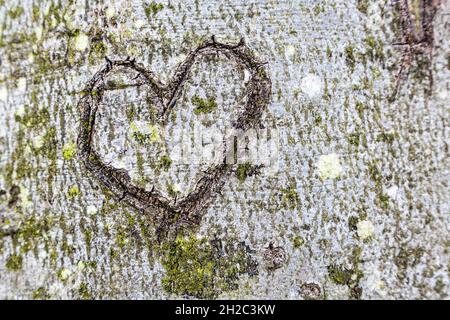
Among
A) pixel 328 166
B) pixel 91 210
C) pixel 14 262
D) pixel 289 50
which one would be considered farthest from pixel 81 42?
pixel 328 166

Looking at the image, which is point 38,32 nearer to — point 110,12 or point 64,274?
point 110,12

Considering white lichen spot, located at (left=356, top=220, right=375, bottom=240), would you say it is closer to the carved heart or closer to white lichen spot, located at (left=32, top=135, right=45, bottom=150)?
the carved heart

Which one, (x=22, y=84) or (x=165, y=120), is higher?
(x=22, y=84)

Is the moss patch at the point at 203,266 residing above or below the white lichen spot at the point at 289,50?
below

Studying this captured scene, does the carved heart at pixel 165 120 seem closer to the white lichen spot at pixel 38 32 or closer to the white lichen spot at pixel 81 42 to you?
the white lichen spot at pixel 81 42

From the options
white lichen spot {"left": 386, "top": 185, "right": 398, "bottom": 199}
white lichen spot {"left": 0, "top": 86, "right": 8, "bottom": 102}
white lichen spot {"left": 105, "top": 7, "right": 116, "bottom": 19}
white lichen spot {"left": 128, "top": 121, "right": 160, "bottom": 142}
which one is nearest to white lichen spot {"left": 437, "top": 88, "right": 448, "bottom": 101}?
white lichen spot {"left": 386, "top": 185, "right": 398, "bottom": 199}

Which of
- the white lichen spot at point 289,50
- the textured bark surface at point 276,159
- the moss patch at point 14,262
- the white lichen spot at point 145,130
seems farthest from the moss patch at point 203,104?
the moss patch at point 14,262

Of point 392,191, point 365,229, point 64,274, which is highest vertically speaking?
point 392,191
